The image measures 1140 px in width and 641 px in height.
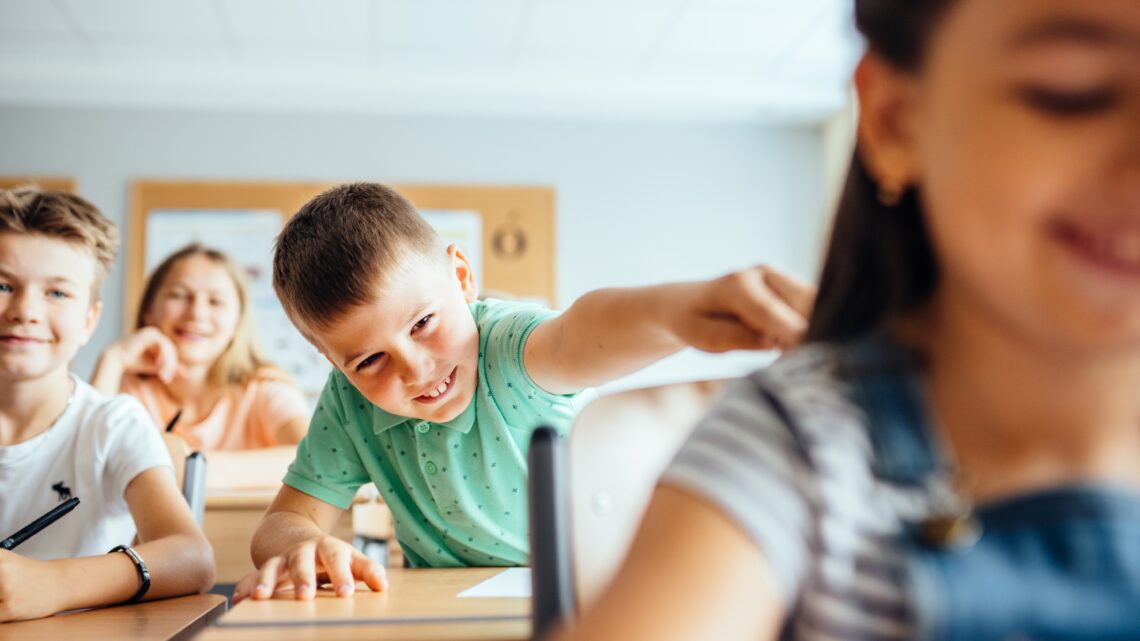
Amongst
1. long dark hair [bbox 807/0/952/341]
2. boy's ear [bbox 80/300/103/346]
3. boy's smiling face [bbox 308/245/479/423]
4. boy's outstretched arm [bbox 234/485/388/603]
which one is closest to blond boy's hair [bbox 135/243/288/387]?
boy's ear [bbox 80/300/103/346]

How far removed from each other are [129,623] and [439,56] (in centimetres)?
374

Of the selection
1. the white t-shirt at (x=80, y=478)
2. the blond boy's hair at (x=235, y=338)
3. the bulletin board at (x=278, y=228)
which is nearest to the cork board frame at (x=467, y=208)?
the bulletin board at (x=278, y=228)

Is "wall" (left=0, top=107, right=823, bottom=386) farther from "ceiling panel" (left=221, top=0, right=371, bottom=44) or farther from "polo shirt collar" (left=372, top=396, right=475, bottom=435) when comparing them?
"polo shirt collar" (left=372, top=396, right=475, bottom=435)

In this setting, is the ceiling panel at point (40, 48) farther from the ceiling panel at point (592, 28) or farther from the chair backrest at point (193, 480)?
the chair backrest at point (193, 480)

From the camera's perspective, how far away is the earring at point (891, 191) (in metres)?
0.55

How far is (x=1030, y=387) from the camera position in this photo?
0.52 meters

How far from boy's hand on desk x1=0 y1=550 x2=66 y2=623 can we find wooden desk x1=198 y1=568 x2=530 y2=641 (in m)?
0.28

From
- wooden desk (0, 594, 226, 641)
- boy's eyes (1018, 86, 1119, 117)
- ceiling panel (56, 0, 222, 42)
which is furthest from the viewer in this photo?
ceiling panel (56, 0, 222, 42)

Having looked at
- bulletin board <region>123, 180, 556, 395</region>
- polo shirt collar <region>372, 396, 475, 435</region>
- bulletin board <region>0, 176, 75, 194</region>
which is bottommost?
polo shirt collar <region>372, 396, 475, 435</region>

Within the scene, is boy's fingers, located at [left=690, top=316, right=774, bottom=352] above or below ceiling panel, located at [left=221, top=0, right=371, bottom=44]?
below

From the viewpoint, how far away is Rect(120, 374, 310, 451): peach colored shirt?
2633 mm

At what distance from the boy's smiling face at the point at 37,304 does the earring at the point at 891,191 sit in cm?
136

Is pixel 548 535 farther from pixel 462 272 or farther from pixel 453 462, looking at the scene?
pixel 462 272

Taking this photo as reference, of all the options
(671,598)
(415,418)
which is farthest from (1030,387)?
(415,418)
